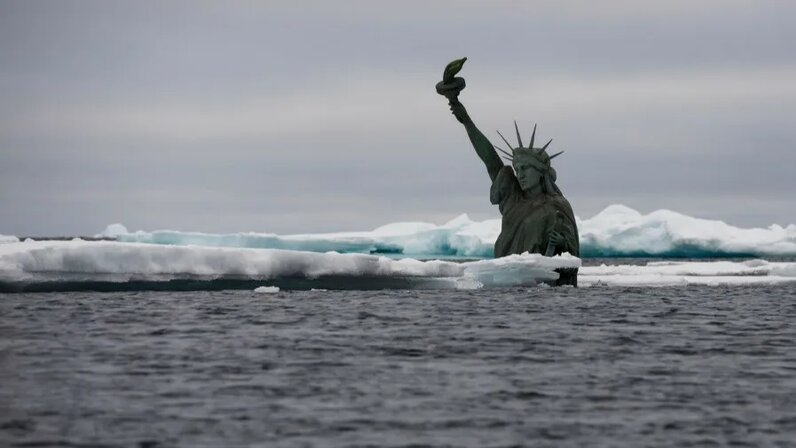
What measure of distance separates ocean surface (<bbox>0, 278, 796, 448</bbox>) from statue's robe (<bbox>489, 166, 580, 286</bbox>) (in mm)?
9454

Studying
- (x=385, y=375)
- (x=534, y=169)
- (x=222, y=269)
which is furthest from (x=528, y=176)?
(x=385, y=375)

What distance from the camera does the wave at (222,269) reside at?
2498cm

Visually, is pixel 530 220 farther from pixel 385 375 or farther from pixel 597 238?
pixel 597 238

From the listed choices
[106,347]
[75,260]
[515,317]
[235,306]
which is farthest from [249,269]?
[106,347]

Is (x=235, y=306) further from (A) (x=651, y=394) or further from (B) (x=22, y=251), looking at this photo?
(A) (x=651, y=394)

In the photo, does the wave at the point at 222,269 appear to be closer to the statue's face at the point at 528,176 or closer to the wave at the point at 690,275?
the statue's face at the point at 528,176

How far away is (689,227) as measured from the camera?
273ft

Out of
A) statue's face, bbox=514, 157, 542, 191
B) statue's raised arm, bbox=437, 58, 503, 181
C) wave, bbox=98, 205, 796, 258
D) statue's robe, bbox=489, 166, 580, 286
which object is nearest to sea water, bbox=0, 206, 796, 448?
statue's robe, bbox=489, 166, 580, 286

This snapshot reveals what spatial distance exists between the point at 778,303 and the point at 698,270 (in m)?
15.5

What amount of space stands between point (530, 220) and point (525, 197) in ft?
5.52

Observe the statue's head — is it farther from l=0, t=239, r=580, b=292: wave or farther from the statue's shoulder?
l=0, t=239, r=580, b=292: wave

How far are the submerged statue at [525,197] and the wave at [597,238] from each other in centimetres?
3746

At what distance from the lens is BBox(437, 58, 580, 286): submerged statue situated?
36.0m

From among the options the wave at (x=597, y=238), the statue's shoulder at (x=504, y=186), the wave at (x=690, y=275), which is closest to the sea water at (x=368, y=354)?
the wave at (x=690, y=275)
